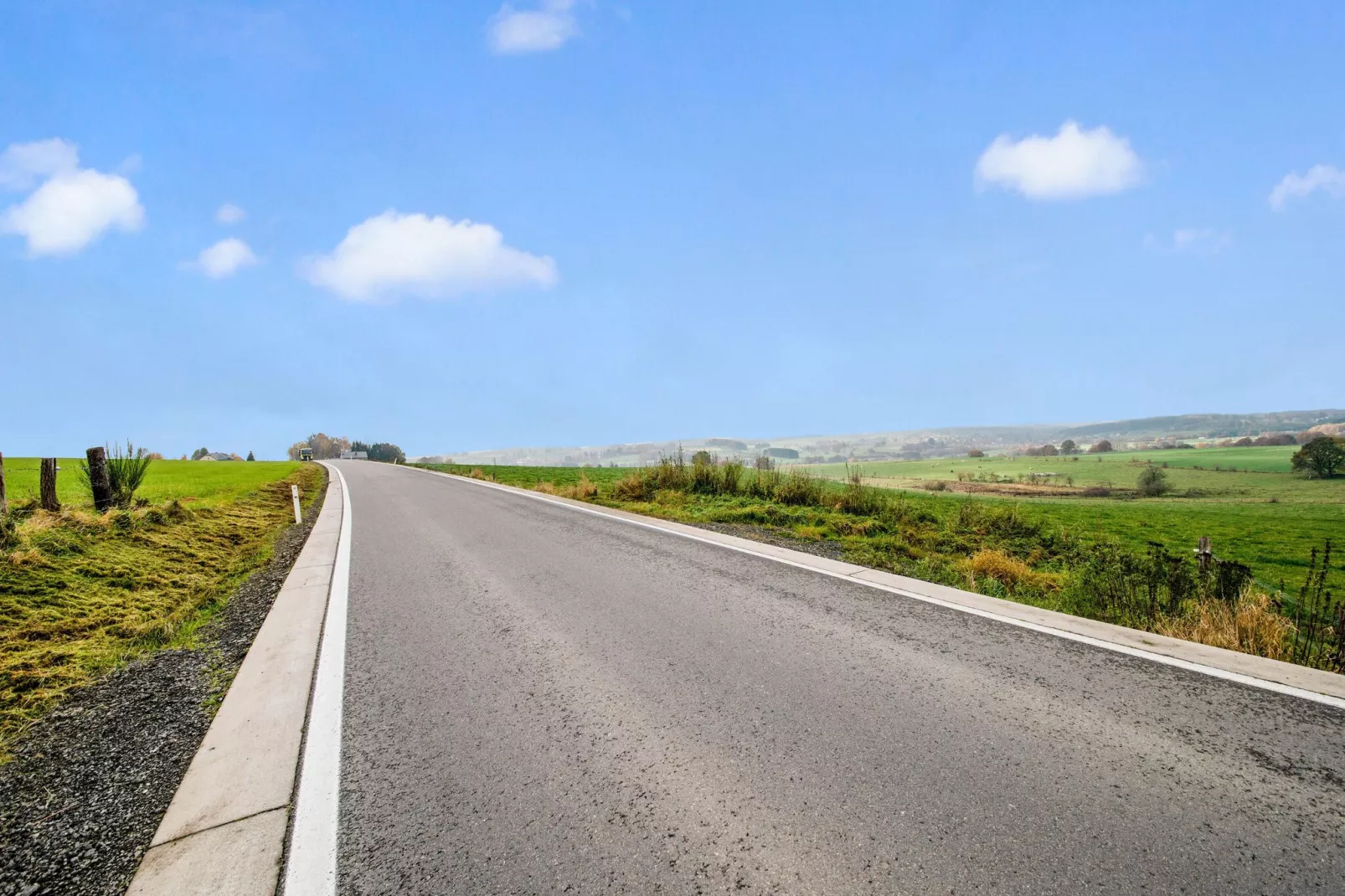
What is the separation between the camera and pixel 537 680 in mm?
3879

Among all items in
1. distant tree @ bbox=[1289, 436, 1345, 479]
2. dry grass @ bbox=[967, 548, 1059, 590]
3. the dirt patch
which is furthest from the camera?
distant tree @ bbox=[1289, 436, 1345, 479]

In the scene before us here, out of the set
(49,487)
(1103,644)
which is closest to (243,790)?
(1103,644)

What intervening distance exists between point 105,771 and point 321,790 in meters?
1.41

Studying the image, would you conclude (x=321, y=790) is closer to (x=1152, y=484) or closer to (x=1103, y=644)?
(x=1103, y=644)

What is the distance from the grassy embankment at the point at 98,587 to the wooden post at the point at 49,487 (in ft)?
0.69

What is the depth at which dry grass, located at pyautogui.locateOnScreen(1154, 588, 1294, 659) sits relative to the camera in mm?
4434

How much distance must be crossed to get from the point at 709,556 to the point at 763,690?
4167 mm

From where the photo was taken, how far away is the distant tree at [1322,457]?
36.0m

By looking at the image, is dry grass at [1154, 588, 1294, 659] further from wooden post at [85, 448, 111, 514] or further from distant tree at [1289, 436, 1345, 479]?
distant tree at [1289, 436, 1345, 479]

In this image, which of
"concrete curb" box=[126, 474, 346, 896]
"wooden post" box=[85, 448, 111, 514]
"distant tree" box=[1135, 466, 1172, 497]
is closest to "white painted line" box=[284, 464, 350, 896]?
"concrete curb" box=[126, 474, 346, 896]

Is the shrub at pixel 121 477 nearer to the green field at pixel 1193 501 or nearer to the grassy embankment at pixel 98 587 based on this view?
the grassy embankment at pixel 98 587

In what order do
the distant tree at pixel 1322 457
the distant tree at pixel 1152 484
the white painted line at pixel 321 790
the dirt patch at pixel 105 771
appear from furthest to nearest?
the distant tree at pixel 1152 484, the distant tree at pixel 1322 457, the dirt patch at pixel 105 771, the white painted line at pixel 321 790

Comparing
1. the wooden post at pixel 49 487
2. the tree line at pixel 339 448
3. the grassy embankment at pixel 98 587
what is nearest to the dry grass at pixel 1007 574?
the grassy embankment at pixel 98 587

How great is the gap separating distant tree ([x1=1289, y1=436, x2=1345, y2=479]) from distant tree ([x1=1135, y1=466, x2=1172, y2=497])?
717cm
